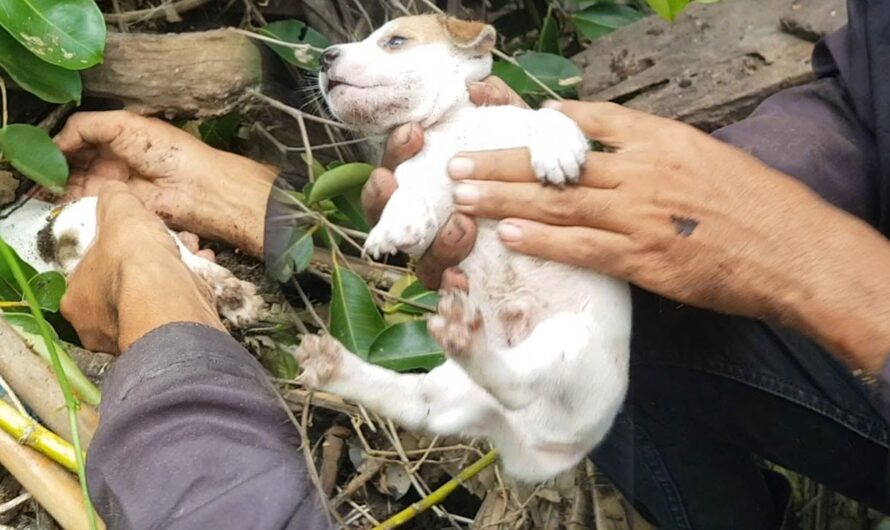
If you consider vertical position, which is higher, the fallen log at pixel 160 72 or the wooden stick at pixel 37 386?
the fallen log at pixel 160 72

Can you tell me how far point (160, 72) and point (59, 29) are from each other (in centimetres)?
12

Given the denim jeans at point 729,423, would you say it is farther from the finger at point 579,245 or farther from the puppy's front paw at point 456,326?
the puppy's front paw at point 456,326

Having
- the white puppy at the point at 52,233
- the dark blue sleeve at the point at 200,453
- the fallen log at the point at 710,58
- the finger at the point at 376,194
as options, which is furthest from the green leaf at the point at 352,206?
the fallen log at the point at 710,58

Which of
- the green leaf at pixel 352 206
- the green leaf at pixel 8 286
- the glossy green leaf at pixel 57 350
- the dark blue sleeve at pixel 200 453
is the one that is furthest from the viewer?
the green leaf at pixel 8 286

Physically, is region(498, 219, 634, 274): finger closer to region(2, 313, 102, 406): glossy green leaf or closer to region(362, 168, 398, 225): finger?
region(362, 168, 398, 225): finger

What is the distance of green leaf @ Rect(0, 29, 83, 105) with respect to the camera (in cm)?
98

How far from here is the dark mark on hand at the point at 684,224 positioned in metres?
0.68

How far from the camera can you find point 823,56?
0.87 metres

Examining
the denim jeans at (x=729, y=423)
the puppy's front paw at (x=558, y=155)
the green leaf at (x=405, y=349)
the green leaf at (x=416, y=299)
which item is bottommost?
the denim jeans at (x=729, y=423)

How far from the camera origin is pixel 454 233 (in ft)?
2.29

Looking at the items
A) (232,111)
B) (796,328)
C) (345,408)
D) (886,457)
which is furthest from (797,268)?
(232,111)

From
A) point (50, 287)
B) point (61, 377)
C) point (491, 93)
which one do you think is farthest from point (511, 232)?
point (50, 287)

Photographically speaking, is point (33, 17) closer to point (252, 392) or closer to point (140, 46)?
point (140, 46)

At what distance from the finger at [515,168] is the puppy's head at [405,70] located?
0.19ft
